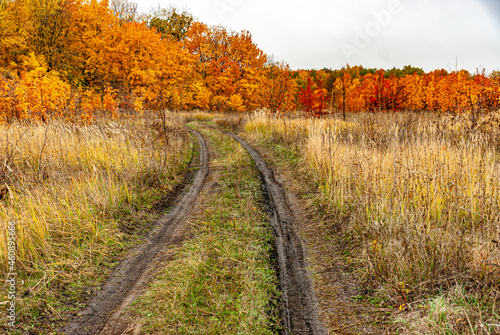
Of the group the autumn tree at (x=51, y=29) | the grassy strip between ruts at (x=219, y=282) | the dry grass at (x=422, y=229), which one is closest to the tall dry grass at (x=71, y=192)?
the grassy strip between ruts at (x=219, y=282)

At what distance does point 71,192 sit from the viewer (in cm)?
478

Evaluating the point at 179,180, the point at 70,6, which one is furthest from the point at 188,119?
the point at 179,180

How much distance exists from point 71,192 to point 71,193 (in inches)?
5.8

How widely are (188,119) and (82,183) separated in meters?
20.6

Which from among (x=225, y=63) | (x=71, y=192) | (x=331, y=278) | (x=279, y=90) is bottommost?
(x=331, y=278)

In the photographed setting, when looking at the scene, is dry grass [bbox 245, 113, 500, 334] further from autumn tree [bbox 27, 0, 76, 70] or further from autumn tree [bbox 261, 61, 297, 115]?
autumn tree [bbox 27, 0, 76, 70]

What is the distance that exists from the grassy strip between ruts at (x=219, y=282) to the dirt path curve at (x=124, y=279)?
0.31 m

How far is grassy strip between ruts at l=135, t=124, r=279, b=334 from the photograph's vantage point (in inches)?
108

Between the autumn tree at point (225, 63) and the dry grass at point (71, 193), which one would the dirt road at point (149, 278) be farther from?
the autumn tree at point (225, 63)

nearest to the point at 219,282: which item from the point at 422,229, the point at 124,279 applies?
the point at 124,279

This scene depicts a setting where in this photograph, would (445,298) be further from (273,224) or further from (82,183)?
(82,183)

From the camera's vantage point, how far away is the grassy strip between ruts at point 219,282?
2740mm

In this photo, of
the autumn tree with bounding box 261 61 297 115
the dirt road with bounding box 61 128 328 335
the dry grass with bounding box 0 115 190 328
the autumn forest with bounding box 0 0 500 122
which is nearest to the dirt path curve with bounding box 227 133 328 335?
the dirt road with bounding box 61 128 328 335

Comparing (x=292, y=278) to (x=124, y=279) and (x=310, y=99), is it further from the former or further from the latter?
(x=310, y=99)
